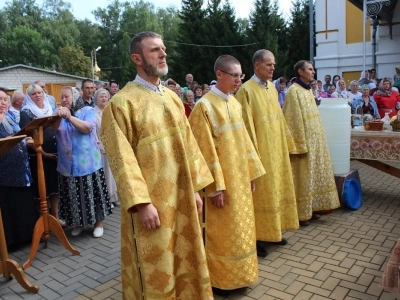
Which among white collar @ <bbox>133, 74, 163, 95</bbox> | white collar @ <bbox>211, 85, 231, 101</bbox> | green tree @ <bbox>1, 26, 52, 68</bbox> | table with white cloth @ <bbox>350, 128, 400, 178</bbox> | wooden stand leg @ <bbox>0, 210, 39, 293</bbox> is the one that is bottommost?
wooden stand leg @ <bbox>0, 210, 39, 293</bbox>

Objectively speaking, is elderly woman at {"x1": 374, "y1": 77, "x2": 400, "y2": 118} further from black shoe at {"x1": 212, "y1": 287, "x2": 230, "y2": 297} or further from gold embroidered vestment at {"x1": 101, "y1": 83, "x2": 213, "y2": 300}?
gold embroidered vestment at {"x1": 101, "y1": 83, "x2": 213, "y2": 300}

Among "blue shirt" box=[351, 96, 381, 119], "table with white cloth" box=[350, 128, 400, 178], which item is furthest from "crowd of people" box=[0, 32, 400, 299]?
"blue shirt" box=[351, 96, 381, 119]

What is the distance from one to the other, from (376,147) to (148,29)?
4527 centimetres

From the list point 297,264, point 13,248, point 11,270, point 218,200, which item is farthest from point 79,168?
point 297,264

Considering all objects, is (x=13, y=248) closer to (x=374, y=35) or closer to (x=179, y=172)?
(x=179, y=172)

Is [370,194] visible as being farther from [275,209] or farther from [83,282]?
[83,282]

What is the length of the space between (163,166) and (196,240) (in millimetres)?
507

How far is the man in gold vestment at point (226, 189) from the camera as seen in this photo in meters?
3.03

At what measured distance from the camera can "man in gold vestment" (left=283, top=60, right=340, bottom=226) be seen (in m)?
4.39

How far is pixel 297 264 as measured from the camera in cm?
360

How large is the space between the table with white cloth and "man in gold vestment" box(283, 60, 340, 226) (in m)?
1.09

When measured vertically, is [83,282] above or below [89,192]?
below

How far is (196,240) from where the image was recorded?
2.41 meters

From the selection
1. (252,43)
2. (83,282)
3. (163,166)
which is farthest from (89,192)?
(252,43)
